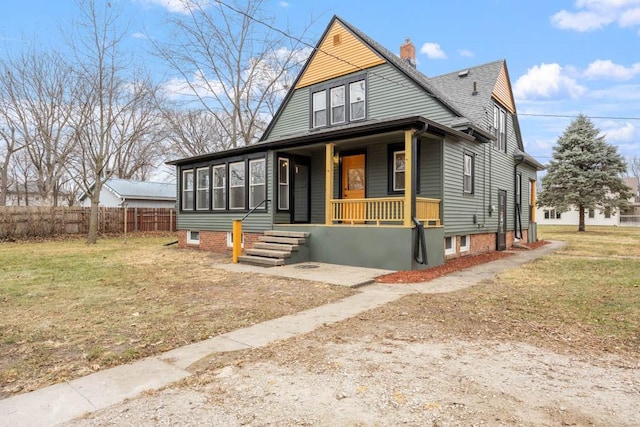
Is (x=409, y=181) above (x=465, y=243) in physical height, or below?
above

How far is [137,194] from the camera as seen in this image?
29078mm

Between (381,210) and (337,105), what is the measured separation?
5.51 meters

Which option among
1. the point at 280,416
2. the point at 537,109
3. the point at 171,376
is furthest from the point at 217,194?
the point at 537,109

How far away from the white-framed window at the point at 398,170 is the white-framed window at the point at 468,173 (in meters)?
2.08

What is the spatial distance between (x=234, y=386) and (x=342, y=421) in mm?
988

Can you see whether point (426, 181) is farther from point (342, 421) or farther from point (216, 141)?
point (216, 141)

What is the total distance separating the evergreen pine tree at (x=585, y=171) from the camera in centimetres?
2838

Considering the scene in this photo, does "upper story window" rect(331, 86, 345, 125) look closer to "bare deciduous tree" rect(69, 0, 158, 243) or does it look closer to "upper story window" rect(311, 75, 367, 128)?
"upper story window" rect(311, 75, 367, 128)

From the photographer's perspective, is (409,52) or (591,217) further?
(591,217)

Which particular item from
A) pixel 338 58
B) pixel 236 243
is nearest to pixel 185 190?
pixel 236 243

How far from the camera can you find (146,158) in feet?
108

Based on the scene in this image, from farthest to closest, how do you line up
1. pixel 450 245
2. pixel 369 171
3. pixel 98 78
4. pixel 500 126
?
pixel 98 78 < pixel 500 126 < pixel 369 171 < pixel 450 245

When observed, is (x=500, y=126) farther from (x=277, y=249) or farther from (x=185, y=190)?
(x=185, y=190)

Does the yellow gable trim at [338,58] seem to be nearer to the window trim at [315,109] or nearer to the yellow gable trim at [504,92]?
the window trim at [315,109]
